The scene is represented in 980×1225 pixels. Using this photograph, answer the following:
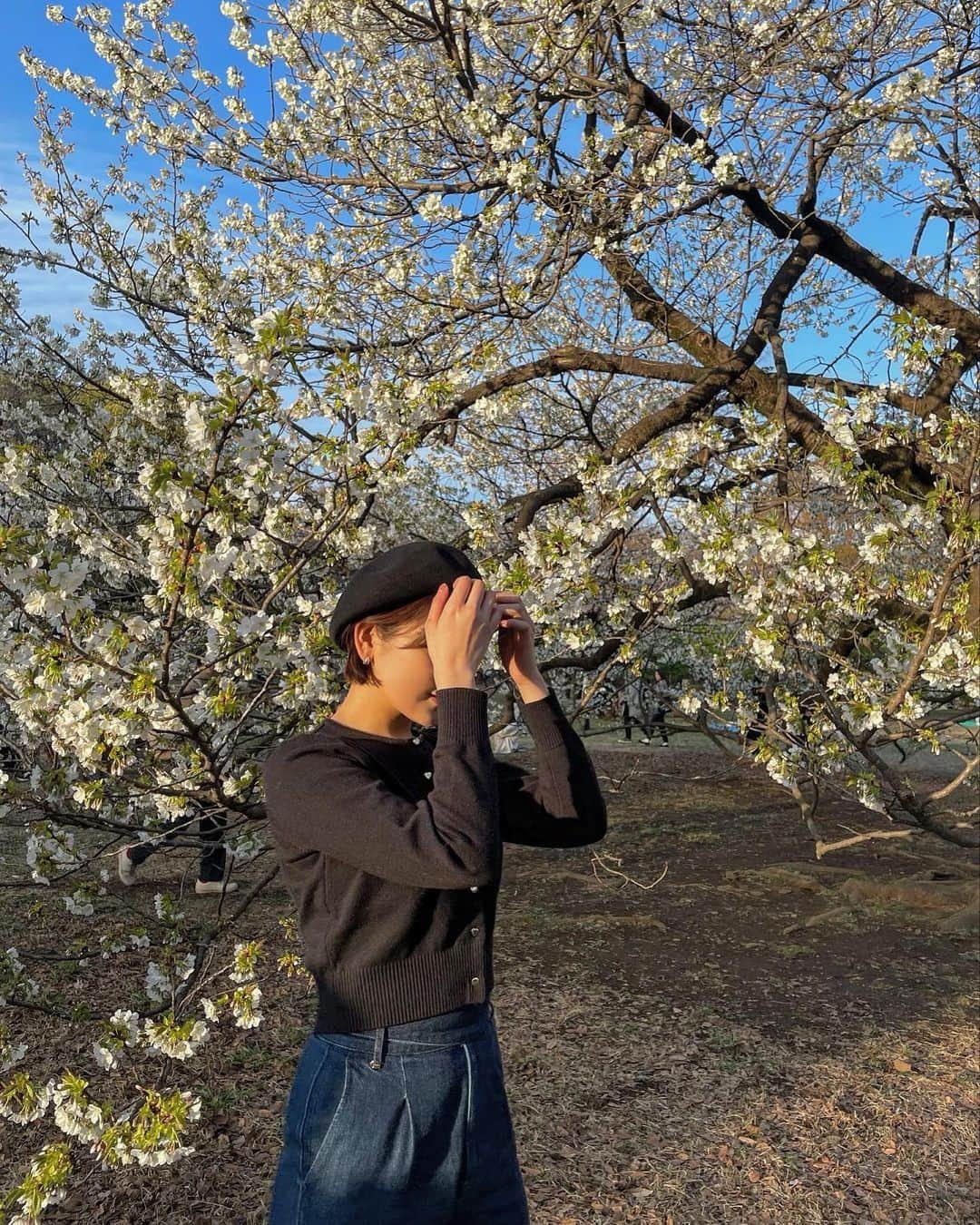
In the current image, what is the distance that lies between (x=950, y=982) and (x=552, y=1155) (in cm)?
301

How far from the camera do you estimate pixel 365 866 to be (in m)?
1.43

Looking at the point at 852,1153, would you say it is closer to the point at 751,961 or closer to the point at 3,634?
the point at 751,961

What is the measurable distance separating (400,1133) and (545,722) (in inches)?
29.0

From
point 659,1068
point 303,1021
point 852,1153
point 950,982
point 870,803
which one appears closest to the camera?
point 852,1153

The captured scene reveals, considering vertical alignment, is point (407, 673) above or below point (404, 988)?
above

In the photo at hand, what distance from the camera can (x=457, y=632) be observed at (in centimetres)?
150

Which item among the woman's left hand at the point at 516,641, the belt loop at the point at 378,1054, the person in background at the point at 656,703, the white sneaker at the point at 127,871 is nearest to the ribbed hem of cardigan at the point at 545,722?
the woman's left hand at the point at 516,641

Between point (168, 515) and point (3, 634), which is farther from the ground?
point (168, 515)

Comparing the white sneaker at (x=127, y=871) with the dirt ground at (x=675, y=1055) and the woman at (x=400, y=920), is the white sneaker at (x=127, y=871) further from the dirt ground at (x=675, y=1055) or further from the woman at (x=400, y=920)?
the woman at (x=400, y=920)

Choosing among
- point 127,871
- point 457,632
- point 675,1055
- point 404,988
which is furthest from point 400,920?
point 127,871

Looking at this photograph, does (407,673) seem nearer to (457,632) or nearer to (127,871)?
(457,632)

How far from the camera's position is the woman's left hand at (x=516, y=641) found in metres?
1.77

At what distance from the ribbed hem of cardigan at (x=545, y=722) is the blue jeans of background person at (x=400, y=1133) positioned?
488mm

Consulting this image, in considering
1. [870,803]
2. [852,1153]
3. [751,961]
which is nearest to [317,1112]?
[852,1153]
